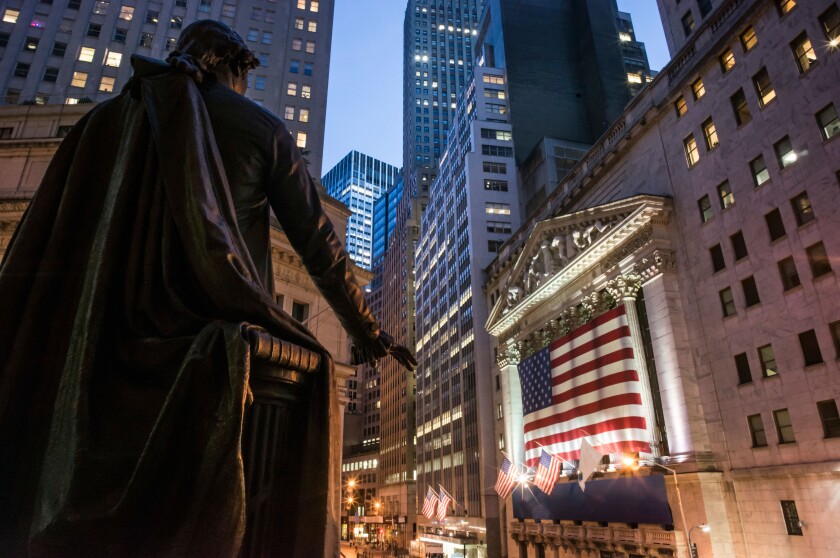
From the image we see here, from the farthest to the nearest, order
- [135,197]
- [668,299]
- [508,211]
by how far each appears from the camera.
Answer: [508,211], [668,299], [135,197]

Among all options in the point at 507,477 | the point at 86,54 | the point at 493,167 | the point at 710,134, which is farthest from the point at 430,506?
the point at 493,167

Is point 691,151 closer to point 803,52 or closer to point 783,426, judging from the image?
point 803,52

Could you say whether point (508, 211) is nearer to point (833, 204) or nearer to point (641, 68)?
point (641, 68)

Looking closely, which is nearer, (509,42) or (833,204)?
(833,204)

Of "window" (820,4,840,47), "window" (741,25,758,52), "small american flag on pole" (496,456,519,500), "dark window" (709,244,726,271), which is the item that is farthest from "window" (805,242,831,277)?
"small american flag on pole" (496,456,519,500)

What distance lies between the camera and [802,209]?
88.1 feet

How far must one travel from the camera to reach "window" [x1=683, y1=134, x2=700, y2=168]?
3512cm

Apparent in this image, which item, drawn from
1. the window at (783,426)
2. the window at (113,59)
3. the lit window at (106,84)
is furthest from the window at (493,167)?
the window at (783,426)

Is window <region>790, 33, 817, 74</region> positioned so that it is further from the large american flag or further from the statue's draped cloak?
the statue's draped cloak

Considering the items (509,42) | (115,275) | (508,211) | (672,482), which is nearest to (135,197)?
(115,275)

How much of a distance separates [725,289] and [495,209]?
1941 inches

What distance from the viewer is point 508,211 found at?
79062mm

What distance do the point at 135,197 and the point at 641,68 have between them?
321 feet

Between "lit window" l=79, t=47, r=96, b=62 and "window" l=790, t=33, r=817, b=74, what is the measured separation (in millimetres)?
53112
